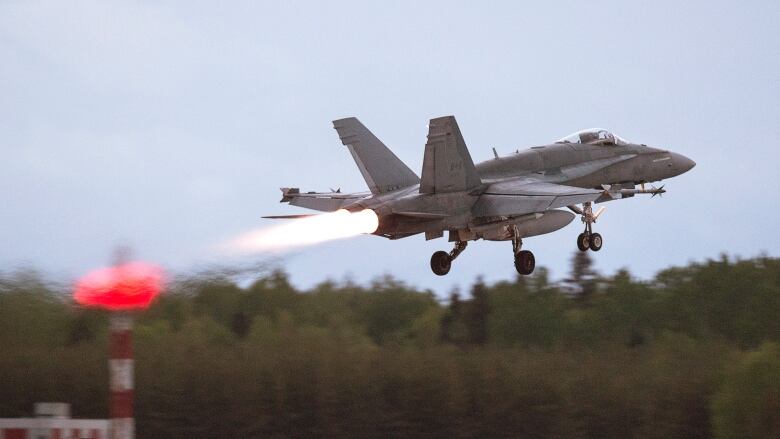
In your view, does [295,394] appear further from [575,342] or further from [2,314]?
[575,342]

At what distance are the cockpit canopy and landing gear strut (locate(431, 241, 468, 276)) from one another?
396cm

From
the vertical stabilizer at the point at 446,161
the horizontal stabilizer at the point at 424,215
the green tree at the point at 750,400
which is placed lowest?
the green tree at the point at 750,400

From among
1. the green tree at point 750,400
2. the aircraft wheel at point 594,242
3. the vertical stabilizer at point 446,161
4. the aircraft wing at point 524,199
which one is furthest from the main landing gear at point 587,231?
the green tree at point 750,400

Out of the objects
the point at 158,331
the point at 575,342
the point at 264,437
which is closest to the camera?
the point at 264,437

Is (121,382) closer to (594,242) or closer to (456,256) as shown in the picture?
(456,256)

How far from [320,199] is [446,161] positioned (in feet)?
16.4

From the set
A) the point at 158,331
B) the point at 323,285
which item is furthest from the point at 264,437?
the point at 323,285

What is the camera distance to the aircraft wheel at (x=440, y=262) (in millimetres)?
32344

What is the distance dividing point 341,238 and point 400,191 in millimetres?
1815

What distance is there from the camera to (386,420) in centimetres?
4756

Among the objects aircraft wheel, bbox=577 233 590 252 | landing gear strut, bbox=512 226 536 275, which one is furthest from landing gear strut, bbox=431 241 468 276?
aircraft wheel, bbox=577 233 590 252

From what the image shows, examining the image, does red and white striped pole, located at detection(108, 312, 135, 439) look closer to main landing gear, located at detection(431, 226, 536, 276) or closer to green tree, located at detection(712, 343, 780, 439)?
main landing gear, located at detection(431, 226, 536, 276)

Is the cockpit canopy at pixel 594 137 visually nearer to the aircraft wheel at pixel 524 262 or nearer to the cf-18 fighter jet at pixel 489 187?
the cf-18 fighter jet at pixel 489 187

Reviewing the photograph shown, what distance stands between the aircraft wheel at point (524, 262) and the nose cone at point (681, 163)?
19.4 feet
